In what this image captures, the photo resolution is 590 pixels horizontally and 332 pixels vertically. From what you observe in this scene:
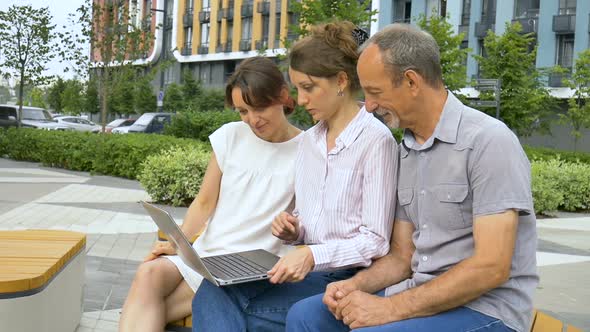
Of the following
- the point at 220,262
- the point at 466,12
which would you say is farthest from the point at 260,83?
the point at 466,12

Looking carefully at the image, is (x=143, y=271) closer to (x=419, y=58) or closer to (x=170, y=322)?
(x=170, y=322)

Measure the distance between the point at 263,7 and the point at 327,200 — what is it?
52866 mm

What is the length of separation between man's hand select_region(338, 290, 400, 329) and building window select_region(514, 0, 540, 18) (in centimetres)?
3891

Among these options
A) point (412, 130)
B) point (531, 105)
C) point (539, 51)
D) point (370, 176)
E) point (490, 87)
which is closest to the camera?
point (412, 130)

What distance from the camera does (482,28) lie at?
133ft

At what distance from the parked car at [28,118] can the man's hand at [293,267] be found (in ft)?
96.5

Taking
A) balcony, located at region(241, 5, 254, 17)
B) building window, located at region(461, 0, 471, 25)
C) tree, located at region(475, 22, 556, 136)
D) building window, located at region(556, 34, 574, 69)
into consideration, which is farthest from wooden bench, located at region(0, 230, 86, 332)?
balcony, located at region(241, 5, 254, 17)

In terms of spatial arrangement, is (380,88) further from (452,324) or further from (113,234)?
(113,234)

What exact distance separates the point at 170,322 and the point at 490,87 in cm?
2458

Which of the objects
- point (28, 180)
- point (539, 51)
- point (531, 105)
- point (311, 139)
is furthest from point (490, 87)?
point (311, 139)

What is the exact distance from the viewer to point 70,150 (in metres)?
19.2

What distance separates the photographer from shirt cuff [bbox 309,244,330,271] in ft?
9.35

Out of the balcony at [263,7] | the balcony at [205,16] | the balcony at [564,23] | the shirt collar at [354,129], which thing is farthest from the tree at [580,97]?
the balcony at [205,16]

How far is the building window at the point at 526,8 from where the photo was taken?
39.2 m
